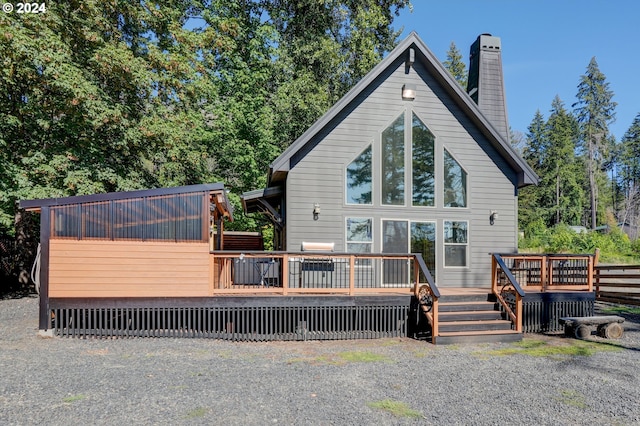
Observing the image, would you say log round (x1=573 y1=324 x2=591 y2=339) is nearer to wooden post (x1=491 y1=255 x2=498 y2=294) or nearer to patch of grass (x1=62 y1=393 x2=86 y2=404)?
wooden post (x1=491 y1=255 x2=498 y2=294)

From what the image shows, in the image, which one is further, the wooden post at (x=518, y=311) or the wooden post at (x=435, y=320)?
the wooden post at (x=518, y=311)

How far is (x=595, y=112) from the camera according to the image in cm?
4650

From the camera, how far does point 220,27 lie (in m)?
18.1

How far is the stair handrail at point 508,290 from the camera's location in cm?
759

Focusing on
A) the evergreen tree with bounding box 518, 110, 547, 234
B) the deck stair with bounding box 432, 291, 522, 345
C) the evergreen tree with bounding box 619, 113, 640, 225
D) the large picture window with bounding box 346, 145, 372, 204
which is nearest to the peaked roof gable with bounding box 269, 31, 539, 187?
the large picture window with bounding box 346, 145, 372, 204

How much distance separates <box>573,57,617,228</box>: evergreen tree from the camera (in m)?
46.6

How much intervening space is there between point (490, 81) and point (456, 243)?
5.80 meters

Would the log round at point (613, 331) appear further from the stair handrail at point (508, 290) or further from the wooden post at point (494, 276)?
the wooden post at point (494, 276)

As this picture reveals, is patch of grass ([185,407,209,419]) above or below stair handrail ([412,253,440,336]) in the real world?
below

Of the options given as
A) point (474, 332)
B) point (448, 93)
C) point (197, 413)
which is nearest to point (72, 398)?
point (197, 413)

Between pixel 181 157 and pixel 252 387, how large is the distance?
40.0 feet

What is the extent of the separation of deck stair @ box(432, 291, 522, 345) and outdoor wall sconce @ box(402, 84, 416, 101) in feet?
16.7

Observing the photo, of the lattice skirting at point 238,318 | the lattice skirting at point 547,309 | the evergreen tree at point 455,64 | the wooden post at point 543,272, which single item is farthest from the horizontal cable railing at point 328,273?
the evergreen tree at point 455,64

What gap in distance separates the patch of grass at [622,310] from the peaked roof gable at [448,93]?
4113 millimetres
